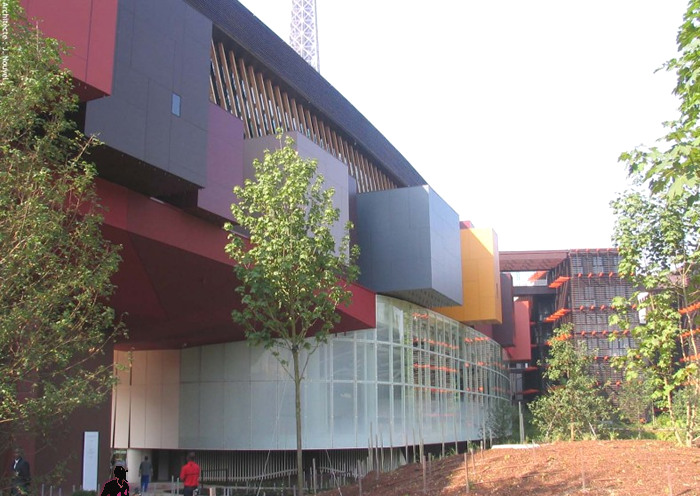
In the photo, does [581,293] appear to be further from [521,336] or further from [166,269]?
[166,269]

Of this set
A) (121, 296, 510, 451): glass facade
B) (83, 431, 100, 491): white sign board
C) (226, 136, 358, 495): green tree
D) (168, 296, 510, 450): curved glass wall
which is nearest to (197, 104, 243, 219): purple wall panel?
(226, 136, 358, 495): green tree

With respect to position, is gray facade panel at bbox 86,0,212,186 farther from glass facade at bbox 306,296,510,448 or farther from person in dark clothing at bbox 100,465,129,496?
glass facade at bbox 306,296,510,448

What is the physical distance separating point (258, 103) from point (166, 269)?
1005cm

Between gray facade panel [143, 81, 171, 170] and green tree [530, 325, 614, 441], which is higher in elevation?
gray facade panel [143, 81, 171, 170]

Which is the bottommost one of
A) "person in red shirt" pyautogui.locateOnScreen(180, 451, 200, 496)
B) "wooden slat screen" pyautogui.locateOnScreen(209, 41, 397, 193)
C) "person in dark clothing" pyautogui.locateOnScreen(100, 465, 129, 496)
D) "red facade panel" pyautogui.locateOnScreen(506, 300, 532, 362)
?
"person in red shirt" pyautogui.locateOnScreen(180, 451, 200, 496)

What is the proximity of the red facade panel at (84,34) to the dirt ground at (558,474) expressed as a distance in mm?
9835

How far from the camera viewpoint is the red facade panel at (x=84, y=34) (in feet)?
46.5

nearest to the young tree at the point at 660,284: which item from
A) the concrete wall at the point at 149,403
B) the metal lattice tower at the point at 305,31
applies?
the concrete wall at the point at 149,403

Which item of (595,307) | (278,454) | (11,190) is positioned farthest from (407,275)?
(595,307)

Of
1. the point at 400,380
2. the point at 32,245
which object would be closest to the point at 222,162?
the point at 32,245

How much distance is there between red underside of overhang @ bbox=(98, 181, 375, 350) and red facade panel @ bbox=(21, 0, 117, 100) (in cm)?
327

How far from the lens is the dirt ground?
13.4 metres

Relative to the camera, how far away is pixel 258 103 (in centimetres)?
2838

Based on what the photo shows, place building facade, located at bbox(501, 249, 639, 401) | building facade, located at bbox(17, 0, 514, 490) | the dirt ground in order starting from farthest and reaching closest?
building facade, located at bbox(501, 249, 639, 401), building facade, located at bbox(17, 0, 514, 490), the dirt ground
